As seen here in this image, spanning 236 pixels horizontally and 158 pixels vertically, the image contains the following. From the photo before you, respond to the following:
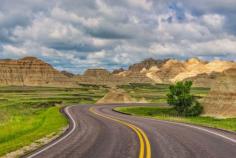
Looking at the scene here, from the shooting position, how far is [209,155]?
13656 mm

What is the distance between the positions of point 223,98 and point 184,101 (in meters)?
7.43

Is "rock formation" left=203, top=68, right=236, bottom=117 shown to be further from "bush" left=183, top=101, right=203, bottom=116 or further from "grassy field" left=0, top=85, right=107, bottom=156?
"grassy field" left=0, top=85, right=107, bottom=156

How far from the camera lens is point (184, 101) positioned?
6812 centimetres

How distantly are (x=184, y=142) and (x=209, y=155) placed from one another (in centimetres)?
359

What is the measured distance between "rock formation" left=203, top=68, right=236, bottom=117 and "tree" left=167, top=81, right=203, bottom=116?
193 centimetres

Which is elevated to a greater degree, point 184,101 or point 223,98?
point 223,98

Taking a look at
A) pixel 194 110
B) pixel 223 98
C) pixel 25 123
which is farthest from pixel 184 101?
pixel 25 123

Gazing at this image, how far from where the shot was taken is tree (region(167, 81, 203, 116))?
67.3 meters

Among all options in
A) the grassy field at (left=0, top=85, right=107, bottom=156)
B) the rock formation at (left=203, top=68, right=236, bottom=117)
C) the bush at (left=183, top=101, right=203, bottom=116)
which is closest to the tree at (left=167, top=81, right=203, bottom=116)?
the bush at (left=183, top=101, right=203, bottom=116)

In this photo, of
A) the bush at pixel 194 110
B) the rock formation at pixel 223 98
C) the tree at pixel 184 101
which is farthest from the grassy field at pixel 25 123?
the rock formation at pixel 223 98

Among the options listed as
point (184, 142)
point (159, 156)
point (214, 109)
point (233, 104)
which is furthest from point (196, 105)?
point (159, 156)

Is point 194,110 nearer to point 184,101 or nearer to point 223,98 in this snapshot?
point 184,101

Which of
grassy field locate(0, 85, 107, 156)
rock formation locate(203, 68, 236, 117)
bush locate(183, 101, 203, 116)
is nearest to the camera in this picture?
grassy field locate(0, 85, 107, 156)

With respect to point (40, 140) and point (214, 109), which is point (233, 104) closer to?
point (214, 109)
